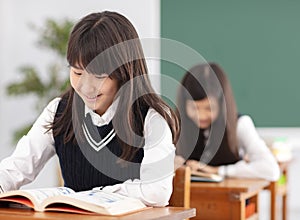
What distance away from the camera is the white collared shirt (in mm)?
2082

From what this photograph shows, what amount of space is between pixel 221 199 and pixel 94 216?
1.64 metres

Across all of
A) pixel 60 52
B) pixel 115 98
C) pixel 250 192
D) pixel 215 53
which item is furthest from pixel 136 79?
pixel 215 53

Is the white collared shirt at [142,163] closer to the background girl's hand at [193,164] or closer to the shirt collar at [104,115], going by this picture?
the shirt collar at [104,115]

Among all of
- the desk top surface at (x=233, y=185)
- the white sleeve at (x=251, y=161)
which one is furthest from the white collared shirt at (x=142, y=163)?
the white sleeve at (x=251, y=161)

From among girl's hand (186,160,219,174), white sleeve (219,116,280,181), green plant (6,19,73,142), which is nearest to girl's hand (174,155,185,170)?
girl's hand (186,160,219,174)

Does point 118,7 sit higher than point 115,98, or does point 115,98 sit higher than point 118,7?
point 118,7

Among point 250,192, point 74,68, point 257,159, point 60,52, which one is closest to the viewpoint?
point 74,68

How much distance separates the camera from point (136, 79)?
221 cm

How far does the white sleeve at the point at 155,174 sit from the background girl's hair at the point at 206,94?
193 centimetres

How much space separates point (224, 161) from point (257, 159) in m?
0.22

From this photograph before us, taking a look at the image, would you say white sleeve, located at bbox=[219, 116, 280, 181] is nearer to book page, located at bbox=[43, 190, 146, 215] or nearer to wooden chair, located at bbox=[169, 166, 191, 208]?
wooden chair, located at bbox=[169, 166, 191, 208]

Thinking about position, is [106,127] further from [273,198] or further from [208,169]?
[273,198]

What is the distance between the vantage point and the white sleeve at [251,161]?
396 centimetres

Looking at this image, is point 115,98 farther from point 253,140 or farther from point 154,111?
point 253,140
